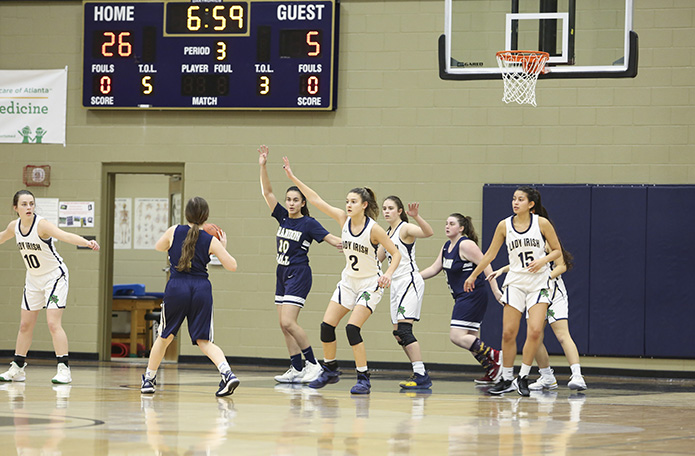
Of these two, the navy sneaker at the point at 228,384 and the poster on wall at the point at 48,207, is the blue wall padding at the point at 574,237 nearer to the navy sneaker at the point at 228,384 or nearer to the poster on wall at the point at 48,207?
the navy sneaker at the point at 228,384

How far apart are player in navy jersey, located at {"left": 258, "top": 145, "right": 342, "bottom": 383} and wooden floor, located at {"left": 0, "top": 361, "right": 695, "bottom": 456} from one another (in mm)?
468

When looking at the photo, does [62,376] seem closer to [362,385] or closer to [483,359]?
[362,385]

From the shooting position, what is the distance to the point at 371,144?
1162cm

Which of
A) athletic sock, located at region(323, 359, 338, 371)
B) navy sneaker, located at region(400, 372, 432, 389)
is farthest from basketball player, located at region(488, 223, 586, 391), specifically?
athletic sock, located at region(323, 359, 338, 371)

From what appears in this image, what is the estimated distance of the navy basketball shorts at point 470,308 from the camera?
924 cm

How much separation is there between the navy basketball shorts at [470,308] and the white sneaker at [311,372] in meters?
1.47

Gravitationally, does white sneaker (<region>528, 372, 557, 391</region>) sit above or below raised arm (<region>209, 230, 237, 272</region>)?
below

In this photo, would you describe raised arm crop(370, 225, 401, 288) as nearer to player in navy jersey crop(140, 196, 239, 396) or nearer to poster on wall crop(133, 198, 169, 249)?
player in navy jersey crop(140, 196, 239, 396)

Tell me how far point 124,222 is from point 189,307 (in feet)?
28.5

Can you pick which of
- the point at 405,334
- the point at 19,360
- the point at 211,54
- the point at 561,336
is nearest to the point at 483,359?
the point at 561,336

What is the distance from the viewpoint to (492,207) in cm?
1130

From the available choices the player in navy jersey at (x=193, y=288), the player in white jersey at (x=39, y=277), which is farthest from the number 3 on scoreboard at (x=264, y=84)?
the player in navy jersey at (x=193, y=288)

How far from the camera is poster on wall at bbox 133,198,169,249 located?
15.6 m

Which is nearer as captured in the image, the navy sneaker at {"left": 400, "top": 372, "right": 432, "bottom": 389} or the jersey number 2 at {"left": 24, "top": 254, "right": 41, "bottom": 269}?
the jersey number 2 at {"left": 24, "top": 254, "right": 41, "bottom": 269}
